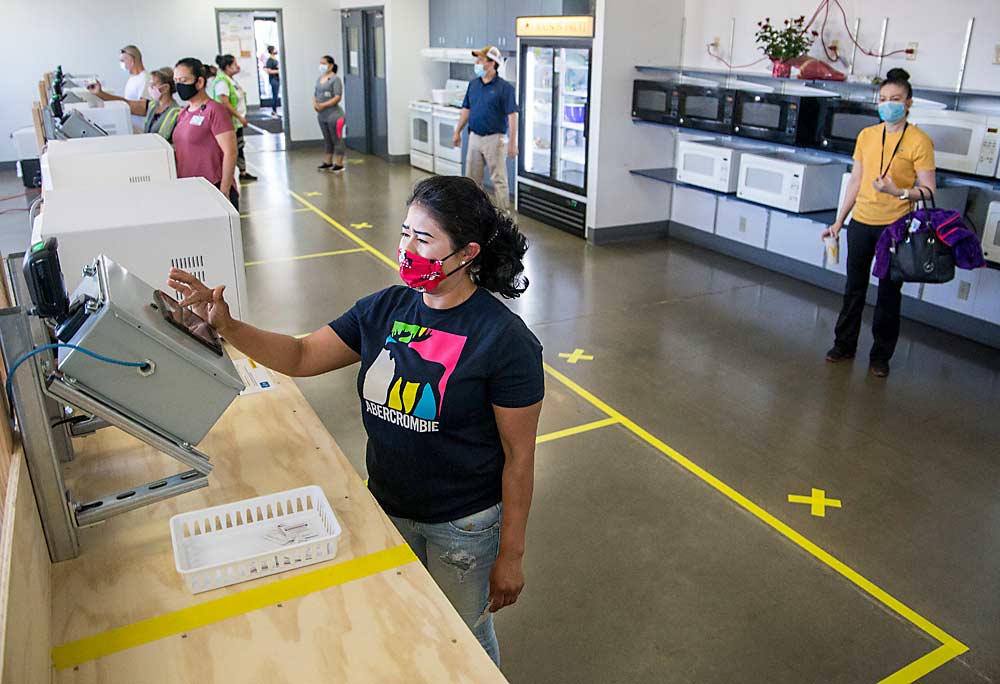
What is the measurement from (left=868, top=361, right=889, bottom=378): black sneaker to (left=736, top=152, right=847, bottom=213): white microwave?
62.2 inches

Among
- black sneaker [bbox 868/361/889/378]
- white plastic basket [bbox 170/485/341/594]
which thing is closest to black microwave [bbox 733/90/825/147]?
black sneaker [bbox 868/361/889/378]

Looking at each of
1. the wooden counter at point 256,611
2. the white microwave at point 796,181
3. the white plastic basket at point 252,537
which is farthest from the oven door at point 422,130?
the white plastic basket at point 252,537

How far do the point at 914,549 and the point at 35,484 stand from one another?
10.7ft

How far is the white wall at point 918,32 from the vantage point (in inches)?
211

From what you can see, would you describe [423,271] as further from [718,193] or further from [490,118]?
[490,118]

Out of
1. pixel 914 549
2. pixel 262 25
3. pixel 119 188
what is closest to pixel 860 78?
pixel 914 549

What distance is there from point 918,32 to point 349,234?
17.5 feet

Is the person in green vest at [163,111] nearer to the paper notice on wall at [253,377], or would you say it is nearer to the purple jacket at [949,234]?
the paper notice on wall at [253,377]

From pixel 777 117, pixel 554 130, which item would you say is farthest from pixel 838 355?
pixel 554 130

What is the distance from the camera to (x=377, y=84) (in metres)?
12.4

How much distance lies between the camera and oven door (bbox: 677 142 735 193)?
6.96 m

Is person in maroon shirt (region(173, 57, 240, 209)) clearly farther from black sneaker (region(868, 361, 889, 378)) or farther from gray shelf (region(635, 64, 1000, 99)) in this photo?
black sneaker (region(868, 361, 889, 378))

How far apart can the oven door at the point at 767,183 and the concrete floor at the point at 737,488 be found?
2.46 ft

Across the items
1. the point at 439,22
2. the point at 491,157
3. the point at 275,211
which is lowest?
the point at 275,211
